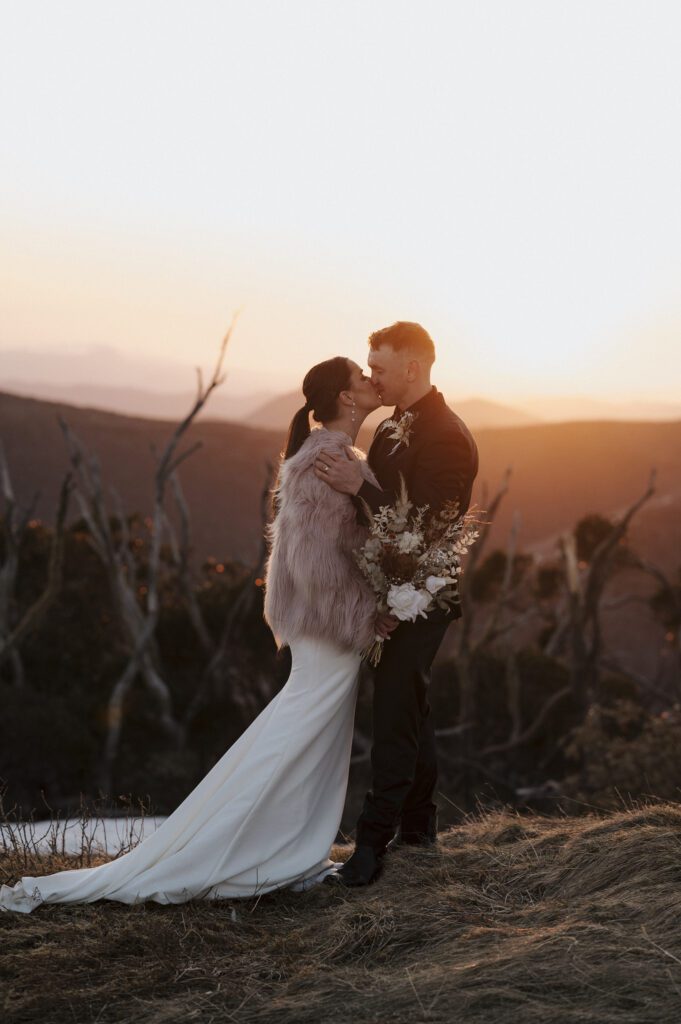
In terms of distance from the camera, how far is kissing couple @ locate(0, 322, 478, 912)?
4.43 meters

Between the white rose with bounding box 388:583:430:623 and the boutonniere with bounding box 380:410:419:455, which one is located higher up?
the boutonniere with bounding box 380:410:419:455

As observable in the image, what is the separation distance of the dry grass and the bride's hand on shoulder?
3.03 ft

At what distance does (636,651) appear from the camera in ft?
97.9

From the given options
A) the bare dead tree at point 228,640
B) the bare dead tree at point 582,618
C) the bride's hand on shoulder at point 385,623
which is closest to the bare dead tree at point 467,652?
the bare dead tree at point 582,618

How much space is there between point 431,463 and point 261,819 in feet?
4.86

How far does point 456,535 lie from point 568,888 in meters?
1.36

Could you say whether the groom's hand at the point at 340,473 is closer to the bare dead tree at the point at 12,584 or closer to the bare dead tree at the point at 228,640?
the bare dead tree at the point at 12,584

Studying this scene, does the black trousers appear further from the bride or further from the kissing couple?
the bride

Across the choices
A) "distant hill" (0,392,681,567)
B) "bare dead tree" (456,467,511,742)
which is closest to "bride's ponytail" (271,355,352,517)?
"bare dead tree" (456,467,511,742)

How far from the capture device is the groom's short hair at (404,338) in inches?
187

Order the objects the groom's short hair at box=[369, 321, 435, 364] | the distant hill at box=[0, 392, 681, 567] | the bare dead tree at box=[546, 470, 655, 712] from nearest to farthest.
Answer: the groom's short hair at box=[369, 321, 435, 364]
the bare dead tree at box=[546, 470, 655, 712]
the distant hill at box=[0, 392, 681, 567]

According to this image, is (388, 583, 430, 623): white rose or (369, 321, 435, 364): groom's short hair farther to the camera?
(369, 321, 435, 364): groom's short hair

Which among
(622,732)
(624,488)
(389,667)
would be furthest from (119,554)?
(624,488)

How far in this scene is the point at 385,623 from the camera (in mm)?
4594
